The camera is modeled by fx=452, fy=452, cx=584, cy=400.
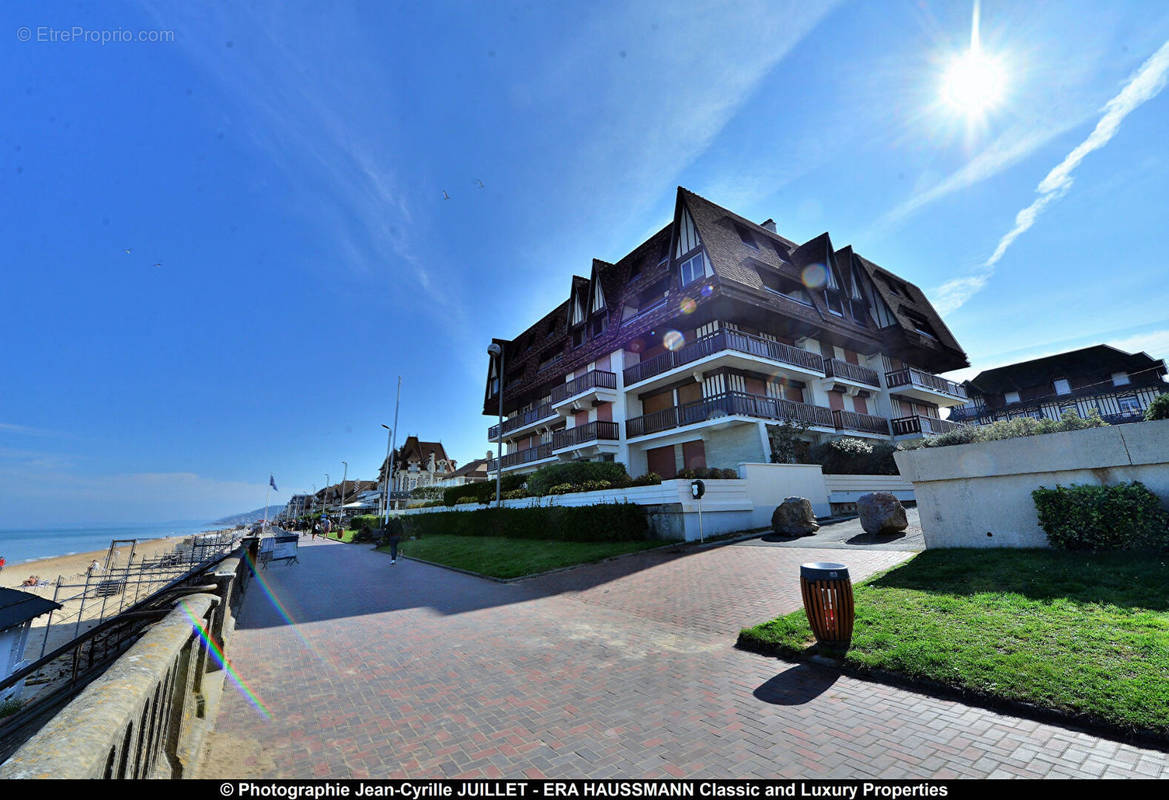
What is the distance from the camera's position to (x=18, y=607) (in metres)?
10.7

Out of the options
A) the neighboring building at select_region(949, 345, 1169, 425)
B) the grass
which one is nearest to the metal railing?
the grass

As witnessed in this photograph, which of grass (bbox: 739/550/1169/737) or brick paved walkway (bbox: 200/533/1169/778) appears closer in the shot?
brick paved walkway (bbox: 200/533/1169/778)

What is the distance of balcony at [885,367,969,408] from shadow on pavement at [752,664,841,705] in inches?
1076

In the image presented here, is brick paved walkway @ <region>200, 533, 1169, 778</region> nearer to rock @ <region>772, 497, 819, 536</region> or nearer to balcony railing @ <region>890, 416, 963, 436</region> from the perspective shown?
rock @ <region>772, 497, 819, 536</region>

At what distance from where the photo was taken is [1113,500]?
6477mm

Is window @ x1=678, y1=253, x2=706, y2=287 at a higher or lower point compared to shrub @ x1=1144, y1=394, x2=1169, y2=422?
higher

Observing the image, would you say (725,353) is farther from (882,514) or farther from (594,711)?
(594,711)

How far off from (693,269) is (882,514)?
14.2 metres

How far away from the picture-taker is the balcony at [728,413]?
18.9m

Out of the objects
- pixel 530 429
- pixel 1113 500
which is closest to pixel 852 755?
pixel 1113 500

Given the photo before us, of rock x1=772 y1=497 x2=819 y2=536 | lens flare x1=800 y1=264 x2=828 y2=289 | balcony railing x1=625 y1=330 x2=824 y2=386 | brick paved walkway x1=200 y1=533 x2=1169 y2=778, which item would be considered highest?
lens flare x1=800 y1=264 x2=828 y2=289

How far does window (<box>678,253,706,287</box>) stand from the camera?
21.3 meters

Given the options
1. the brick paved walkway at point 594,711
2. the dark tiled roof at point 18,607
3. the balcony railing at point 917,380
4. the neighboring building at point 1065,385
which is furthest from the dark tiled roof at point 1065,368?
the dark tiled roof at point 18,607

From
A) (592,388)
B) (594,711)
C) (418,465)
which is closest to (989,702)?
(594,711)
